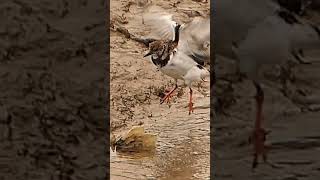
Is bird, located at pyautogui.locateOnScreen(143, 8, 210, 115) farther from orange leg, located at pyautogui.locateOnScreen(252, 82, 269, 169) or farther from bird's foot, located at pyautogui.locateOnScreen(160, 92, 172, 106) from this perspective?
orange leg, located at pyautogui.locateOnScreen(252, 82, 269, 169)

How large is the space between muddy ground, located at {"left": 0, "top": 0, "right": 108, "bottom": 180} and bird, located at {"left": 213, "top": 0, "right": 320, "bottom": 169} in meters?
0.26

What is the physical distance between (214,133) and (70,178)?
1.09 feet

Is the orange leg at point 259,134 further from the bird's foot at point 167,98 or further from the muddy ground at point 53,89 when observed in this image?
the muddy ground at point 53,89

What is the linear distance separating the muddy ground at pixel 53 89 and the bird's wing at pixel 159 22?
0.10 metres

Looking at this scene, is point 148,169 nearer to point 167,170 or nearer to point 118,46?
point 167,170

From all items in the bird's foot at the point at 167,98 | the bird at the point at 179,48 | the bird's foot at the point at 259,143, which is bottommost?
the bird's foot at the point at 259,143

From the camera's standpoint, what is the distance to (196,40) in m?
1.68

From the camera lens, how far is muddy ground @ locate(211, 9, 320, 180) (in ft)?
5.48

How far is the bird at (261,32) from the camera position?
1657 mm

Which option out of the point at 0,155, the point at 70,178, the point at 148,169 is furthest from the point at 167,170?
the point at 0,155

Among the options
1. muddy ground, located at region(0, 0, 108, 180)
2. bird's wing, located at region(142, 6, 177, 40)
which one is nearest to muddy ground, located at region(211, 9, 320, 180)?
bird's wing, located at region(142, 6, 177, 40)

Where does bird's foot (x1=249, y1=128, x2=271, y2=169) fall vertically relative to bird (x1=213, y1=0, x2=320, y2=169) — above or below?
below

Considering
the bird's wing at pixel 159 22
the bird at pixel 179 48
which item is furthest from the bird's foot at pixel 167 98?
the bird's wing at pixel 159 22

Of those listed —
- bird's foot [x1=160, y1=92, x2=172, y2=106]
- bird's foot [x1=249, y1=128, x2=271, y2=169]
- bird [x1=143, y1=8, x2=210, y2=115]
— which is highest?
bird [x1=143, y1=8, x2=210, y2=115]
